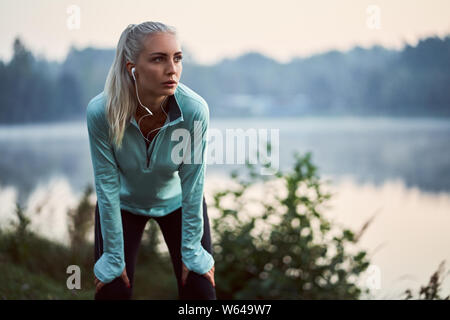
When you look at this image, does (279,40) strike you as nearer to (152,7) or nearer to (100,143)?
(152,7)

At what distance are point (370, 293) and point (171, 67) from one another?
2.01 meters

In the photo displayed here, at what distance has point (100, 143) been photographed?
1.77m

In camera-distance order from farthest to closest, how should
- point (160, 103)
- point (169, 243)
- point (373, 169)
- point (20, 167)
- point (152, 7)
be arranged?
point (20, 167), point (373, 169), point (152, 7), point (169, 243), point (160, 103)

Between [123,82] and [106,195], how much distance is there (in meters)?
0.45

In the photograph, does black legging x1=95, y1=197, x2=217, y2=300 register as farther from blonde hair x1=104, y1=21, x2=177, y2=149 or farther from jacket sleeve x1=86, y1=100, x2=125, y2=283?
blonde hair x1=104, y1=21, x2=177, y2=149

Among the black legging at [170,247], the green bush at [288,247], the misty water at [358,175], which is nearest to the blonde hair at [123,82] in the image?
the black legging at [170,247]

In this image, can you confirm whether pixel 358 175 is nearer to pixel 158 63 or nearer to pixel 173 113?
pixel 173 113

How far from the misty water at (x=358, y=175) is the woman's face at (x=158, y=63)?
4.68 feet

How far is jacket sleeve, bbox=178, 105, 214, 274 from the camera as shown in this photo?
71.9 inches

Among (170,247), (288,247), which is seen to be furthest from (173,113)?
(288,247)

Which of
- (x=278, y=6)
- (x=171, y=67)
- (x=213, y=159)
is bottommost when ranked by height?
(x=213, y=159)

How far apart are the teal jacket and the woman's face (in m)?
0.13

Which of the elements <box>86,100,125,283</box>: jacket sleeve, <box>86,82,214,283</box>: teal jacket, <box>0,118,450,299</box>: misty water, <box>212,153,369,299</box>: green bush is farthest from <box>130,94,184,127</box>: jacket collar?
<box>0,118,450,299</box>: misty water
